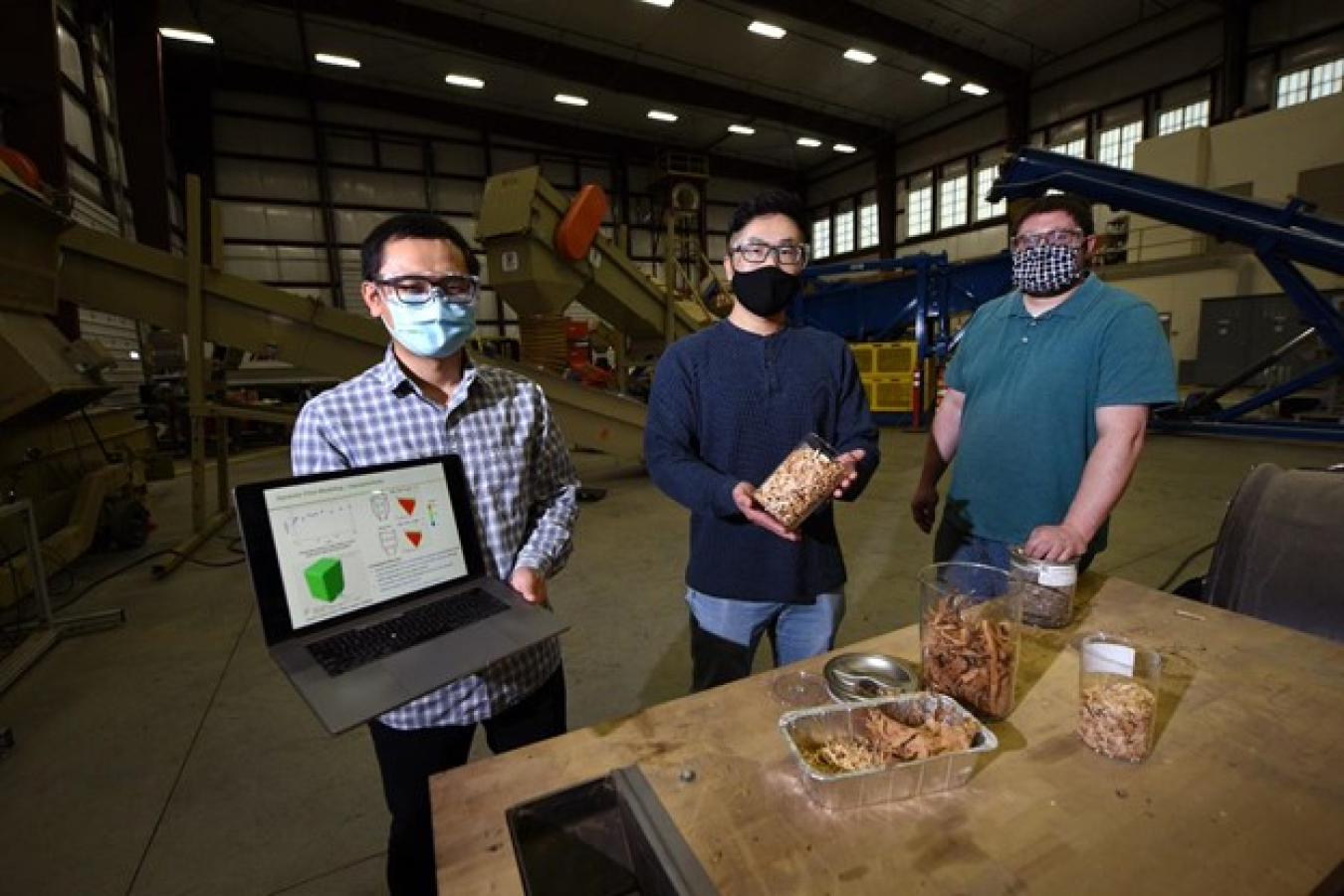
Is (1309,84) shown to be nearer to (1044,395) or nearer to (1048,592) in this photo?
(1044,395)

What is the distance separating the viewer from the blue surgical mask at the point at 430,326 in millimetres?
1140

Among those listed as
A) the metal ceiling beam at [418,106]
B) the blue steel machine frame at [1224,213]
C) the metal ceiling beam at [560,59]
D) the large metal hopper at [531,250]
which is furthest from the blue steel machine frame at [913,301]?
the metal ceiling beam at [418,106]

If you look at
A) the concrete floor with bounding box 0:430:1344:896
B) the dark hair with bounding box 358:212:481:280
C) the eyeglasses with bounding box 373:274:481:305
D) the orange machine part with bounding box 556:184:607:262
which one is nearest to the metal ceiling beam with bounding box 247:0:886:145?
the orange machine part with bounding box 556:184:607:262

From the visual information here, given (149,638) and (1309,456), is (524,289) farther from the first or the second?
(1309,456)

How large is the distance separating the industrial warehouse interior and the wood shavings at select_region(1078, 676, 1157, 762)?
0.03 meters

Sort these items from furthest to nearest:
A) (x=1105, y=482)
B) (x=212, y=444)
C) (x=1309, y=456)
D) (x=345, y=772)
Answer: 1. (x=212, y=444)
2. (x=1309, y=456)
3. (x=345, y=772)
4. (x=1105, y=482)

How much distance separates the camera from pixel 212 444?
8188mm

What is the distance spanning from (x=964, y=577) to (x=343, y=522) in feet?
3.25

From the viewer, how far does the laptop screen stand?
87cm

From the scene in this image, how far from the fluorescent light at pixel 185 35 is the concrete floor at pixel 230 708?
29.4 ft

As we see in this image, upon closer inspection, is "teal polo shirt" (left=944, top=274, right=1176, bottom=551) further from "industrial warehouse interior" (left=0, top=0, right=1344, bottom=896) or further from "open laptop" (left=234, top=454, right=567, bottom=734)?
"open laptop" (left=234, top=454, right=567, bottom=734)

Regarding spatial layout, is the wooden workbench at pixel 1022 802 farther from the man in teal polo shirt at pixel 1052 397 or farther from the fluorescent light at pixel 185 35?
the fluorescent light at pixel 185 35

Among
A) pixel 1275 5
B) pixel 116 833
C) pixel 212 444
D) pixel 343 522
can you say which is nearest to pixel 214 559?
pixel 116 833

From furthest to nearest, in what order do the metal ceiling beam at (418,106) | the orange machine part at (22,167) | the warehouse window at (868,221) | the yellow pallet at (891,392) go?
the warehouse window at (868,221), the metal ceiling beam at (418,106), the yellow pallet at (891,392), the orange machine part at (22,167)
